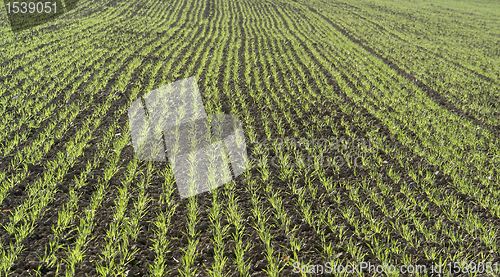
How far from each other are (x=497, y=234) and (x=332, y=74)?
8590mm

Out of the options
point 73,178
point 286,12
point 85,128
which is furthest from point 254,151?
point 286,12

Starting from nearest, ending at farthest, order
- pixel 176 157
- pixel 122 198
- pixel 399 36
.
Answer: pixel 122 198 < pixel 176 157 < pixel 399 36

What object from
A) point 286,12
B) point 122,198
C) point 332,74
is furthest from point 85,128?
point 286,12

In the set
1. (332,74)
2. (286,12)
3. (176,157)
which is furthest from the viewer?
(286,12)

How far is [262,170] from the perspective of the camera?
5.57 meters

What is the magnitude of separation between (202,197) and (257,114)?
3.76 m

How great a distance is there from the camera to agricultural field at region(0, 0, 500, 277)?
367 centimetres

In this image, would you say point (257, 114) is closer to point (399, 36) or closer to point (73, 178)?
point (73, 178)

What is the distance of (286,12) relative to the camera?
97.8 feet

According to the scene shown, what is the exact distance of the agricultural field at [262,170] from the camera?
12.0 ft

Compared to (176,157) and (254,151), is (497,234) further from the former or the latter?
(176,157)

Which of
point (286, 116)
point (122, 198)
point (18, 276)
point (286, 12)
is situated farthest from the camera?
point (286, 12)

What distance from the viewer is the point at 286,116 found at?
7824 millimetres

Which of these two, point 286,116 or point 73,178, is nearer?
point 73,178
